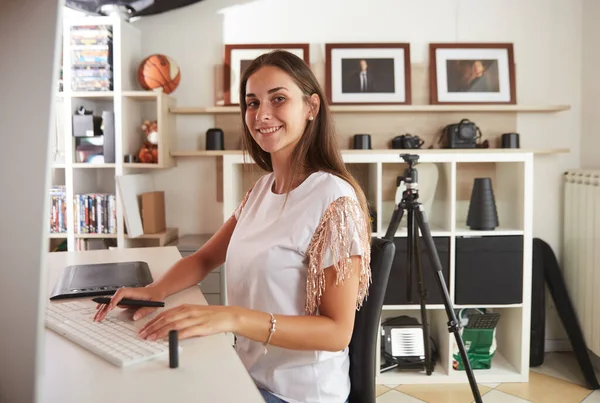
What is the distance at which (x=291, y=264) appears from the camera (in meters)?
1.35

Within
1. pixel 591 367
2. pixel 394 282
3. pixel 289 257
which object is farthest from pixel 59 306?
→ pixel 591 367

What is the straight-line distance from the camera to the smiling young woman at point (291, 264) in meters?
1.18

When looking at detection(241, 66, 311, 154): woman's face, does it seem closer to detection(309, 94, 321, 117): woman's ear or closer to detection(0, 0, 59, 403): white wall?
detection(309, 94, 321, 117): woman's ear

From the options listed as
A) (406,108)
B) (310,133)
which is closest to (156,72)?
(406,108)

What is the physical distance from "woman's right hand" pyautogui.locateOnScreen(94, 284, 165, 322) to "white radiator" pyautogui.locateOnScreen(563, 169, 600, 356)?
244cm

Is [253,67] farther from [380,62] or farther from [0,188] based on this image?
[380,62]

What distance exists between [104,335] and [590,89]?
10.4ft

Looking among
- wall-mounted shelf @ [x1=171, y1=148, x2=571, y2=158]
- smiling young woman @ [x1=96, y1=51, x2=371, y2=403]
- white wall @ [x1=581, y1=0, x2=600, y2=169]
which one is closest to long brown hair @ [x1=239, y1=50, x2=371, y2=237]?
smiling young woman @ [x1=96, y1=51, x2=371, y2=403]

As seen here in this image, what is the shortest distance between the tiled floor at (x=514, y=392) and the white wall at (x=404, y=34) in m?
1.22

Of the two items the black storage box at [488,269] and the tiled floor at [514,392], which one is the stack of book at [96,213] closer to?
the tiled floor at [514,392]

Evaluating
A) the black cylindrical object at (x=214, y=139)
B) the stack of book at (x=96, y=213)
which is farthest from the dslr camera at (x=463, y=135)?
the stack of book at (x=96, y=213)

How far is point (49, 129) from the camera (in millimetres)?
392

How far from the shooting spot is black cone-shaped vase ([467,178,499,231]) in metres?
3.00

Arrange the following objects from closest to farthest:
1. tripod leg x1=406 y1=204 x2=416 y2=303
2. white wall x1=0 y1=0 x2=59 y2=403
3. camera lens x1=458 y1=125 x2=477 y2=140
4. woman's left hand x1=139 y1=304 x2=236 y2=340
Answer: white wall x1=0 y1=0 x2=59 y2=403
woman's left hand x1=139 y1=304 x2=236 y2=340
tripod leg x1=406 y1=204 x2=416 y2=303
camera lens x1=458 y1=125 x2=477 y2=140
